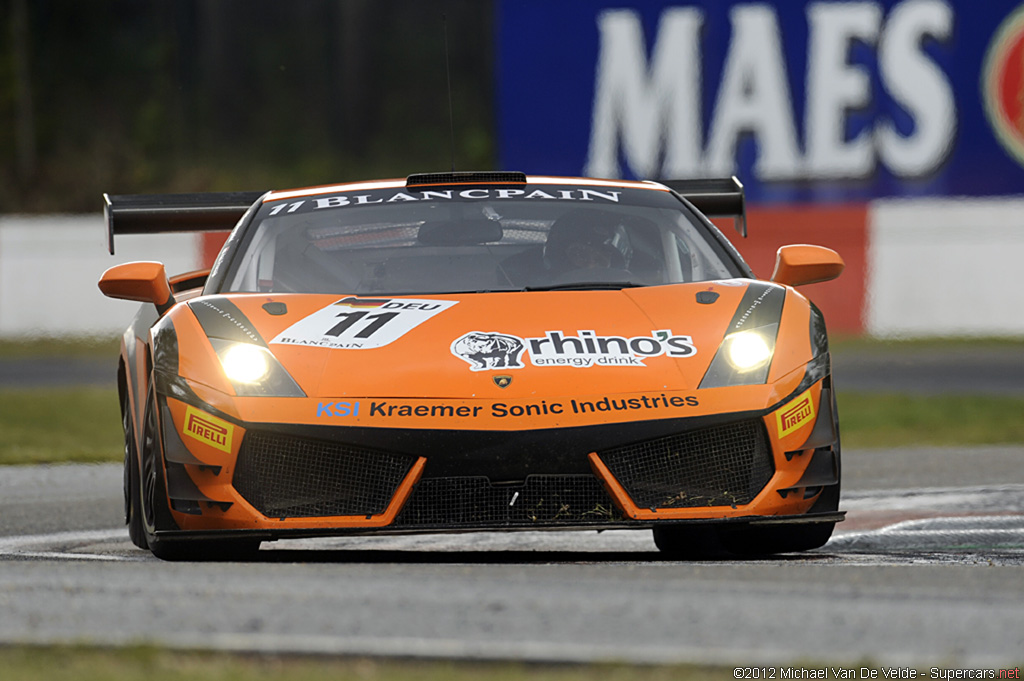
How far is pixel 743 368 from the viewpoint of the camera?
16.4 feet

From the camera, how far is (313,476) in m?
4.82

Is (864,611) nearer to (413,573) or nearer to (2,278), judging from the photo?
(413,573)

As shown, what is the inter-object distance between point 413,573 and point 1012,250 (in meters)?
14.2

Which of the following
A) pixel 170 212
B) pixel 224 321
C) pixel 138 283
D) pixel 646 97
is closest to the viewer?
pixel 224 321

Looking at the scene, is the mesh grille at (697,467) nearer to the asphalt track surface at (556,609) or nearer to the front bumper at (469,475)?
the front bumper at (469,475)

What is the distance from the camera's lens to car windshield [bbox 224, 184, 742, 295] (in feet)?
18.9

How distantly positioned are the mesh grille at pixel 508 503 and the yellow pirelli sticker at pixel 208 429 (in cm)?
52

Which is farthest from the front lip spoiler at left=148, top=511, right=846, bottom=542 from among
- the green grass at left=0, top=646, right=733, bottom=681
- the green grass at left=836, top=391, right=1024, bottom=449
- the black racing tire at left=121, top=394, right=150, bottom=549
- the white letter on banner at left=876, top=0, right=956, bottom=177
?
the white letter on banner at left=876, top=0, right=956, bottom=177

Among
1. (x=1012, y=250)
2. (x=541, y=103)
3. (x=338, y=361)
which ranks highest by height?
(x=338, y=361)

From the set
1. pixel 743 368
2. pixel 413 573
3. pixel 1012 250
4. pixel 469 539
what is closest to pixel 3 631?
pixel 413 573

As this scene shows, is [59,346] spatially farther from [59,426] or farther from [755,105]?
[755,105]

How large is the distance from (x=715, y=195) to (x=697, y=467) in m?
2.61

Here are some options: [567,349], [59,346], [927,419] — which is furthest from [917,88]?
[567,349]

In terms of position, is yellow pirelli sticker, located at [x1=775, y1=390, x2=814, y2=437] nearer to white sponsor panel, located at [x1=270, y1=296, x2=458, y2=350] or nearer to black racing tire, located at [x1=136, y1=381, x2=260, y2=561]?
white sponsor panel, located at [x1=270, y1=296, x2=458, y2=350]
